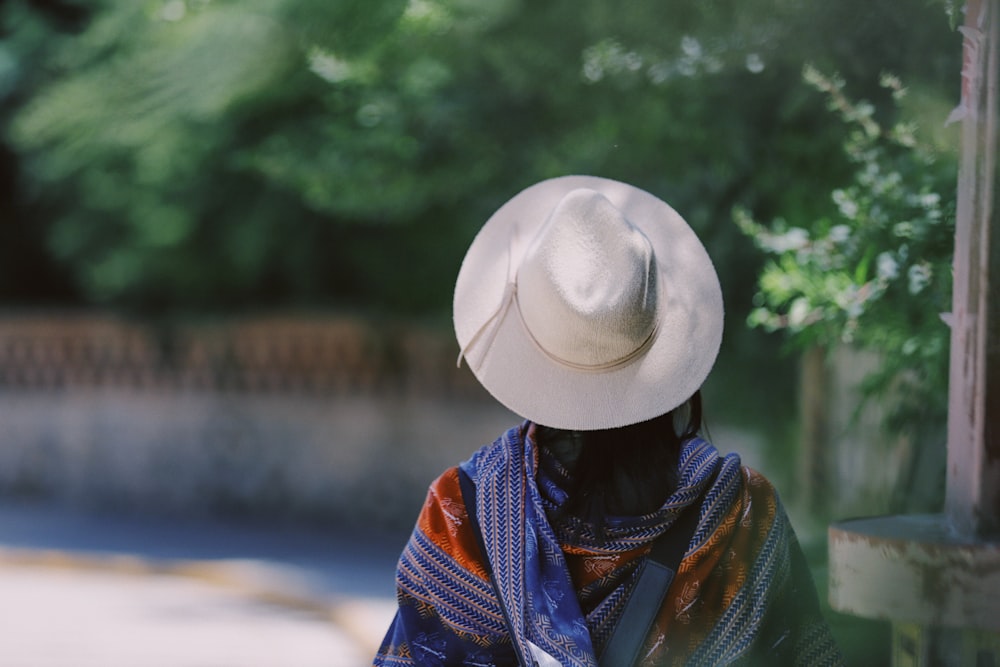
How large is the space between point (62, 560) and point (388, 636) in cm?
663

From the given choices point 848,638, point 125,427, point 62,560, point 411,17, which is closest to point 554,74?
point 411,17

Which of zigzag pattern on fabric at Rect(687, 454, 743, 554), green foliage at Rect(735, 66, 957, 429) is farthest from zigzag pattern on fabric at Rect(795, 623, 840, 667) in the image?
green foliage at Rect(735, 66, 957, 429)

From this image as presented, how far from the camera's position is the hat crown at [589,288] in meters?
1.87

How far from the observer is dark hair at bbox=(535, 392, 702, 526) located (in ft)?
6.24

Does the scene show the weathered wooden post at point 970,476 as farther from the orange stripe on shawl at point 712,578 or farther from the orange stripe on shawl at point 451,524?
the orange stripe on shawl at point 451,524

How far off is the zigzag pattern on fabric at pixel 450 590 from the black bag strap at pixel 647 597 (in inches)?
6.6

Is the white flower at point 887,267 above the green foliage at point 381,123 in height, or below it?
below

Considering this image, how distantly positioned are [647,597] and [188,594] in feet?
19.1

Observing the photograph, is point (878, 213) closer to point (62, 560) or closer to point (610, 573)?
point (610, 573)

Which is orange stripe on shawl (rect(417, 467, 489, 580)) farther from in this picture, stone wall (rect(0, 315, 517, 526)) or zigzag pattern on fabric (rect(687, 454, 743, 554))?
stone wall (rect(0, 315, 517, 526))

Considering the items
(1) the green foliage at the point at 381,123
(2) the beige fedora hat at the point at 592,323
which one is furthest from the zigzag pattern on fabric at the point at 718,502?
(1) the green foliage at the point at 381,123

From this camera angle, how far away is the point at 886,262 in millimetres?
3543

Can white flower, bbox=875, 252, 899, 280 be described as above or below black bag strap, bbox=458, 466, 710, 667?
above

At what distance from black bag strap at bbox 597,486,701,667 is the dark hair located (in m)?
0.05
